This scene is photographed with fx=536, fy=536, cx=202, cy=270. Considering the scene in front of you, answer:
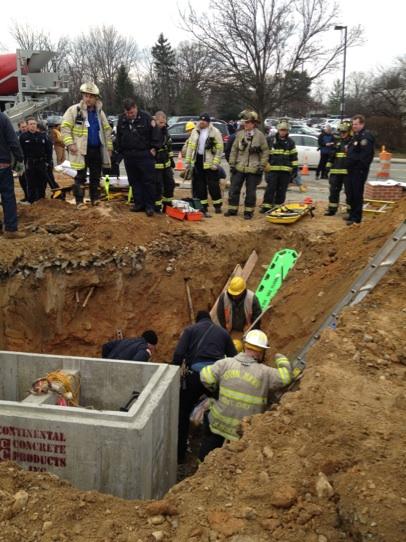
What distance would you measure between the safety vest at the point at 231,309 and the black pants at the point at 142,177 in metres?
2.89

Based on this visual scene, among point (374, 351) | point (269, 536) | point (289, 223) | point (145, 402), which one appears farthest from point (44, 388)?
point (289, 223)

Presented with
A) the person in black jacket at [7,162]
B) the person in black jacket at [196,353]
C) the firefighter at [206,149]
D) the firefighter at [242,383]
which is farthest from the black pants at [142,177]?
the firefighter at [242,383]

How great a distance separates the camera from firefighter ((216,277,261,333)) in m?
7.41

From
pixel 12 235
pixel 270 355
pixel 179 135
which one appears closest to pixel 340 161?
pixel 270 355

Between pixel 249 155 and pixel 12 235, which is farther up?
pixel 249 155

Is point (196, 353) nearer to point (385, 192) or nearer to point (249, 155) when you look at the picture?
point (249, 155)

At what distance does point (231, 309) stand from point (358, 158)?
3.62m

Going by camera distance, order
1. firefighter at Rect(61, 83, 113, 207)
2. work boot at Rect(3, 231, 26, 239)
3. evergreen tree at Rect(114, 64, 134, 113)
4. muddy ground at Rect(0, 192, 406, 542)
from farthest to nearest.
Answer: evergreen tree at Rect(114, 64, 134, 113) < work boot at Rect(3, 231, 26, 239) < firefighter at Rect(61, 83, 113, 207) < muddy ground at Rect(0, 192, 406, 542)

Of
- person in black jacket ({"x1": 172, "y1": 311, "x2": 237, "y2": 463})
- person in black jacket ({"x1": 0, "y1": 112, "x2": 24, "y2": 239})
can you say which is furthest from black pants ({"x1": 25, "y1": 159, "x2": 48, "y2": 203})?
person in black jacket ({"x1": 172, "y1": 311, "x2": 237, "y2": 463})

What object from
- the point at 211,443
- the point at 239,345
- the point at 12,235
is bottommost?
the point at 211,443

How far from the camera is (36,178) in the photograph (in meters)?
11.1

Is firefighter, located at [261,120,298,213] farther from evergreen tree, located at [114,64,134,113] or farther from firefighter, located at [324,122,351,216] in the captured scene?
evergreen tree, located at [114,64,134,113]

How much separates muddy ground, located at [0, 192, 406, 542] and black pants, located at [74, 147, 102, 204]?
40cm

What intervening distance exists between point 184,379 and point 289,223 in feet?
14.7
